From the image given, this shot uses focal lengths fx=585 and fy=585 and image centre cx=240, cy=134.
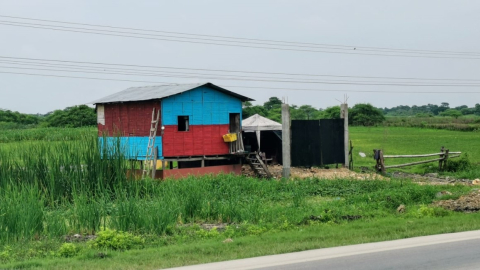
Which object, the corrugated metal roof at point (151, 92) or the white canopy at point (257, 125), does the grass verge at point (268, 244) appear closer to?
the corrugated metal roof at point (151, 92)

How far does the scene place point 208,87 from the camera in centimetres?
2638

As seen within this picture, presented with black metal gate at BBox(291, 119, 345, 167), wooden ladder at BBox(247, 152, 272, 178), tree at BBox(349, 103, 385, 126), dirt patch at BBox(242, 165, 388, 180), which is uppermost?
tree at BBox(349, 103, 385, 126)

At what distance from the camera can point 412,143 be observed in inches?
1618

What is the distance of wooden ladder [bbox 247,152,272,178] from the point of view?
25923 mm

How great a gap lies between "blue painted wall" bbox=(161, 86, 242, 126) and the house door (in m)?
0.40

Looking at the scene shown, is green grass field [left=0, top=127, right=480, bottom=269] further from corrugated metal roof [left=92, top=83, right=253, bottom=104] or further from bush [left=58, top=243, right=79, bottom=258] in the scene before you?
corrugated metal roof [left=92, top=83, right=253, bottom=104]

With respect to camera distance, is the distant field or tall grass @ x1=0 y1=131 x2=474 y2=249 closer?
tall grass @ x1=0 y1=131 x2=474 y2=249

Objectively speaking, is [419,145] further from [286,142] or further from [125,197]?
[125,197]

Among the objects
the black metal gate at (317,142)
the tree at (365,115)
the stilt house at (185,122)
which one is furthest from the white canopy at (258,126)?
the tree at (365,115)

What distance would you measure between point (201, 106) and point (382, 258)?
1773 cm

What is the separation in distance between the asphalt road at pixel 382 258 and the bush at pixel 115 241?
89.4 inches

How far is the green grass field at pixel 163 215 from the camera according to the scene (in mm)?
10180

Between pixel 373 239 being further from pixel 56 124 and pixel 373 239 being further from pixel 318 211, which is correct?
pixel 56 124

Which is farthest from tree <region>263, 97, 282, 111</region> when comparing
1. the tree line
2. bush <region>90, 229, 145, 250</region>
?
bush <region>90, 229, 145, 250</region>
